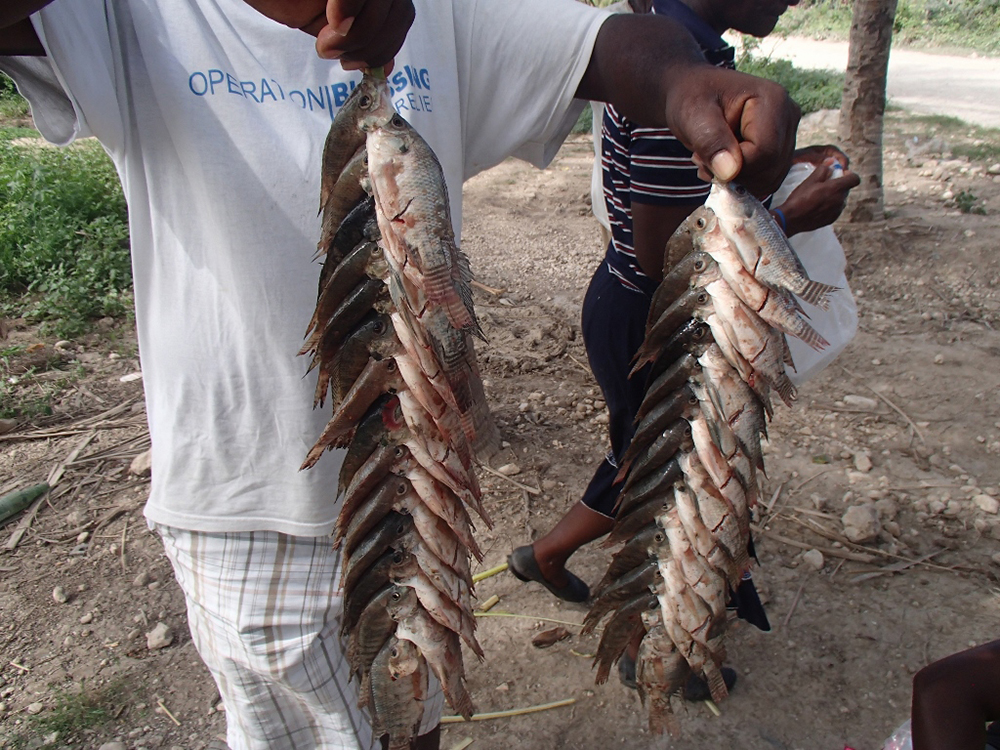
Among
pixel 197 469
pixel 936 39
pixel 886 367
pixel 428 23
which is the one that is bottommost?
pixel 936 39

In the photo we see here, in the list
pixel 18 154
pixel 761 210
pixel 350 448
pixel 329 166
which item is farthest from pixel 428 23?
pixel 18 154

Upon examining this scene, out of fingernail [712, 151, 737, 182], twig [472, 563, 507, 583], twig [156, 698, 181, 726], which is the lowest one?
twig [472, 563, 507, 583]

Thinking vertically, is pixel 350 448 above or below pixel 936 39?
above

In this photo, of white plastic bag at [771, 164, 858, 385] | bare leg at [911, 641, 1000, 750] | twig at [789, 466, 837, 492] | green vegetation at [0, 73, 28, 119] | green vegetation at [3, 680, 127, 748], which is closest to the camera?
bare leg at [911, 641, 1000, 750]

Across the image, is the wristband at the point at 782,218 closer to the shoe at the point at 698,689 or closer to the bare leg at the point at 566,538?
the bare leg at the point at 566,538

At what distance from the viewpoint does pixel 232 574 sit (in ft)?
5.81

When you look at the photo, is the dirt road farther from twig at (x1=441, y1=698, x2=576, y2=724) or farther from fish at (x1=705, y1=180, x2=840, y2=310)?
fish at (x1=705, y1=180, x2=840, y2=310)

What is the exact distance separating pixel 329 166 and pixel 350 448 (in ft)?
1.71

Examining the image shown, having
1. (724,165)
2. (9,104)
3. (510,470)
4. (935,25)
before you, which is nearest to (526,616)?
(510,470)

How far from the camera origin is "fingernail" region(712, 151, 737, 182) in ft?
4.57

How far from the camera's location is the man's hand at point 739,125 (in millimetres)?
1389

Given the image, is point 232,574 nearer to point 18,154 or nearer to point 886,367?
point 886,367

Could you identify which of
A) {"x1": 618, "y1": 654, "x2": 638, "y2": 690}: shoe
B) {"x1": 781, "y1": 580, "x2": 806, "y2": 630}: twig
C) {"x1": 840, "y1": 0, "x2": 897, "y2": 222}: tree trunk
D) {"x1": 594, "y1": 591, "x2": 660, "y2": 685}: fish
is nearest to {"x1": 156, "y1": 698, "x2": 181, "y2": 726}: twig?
{"x1": 618, "y1": 654, "x2": 638, "y2": 690}: shoe

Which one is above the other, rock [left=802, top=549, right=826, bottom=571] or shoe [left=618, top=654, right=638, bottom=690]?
shoe [left=618, top=654, right=638, bottom=690]
